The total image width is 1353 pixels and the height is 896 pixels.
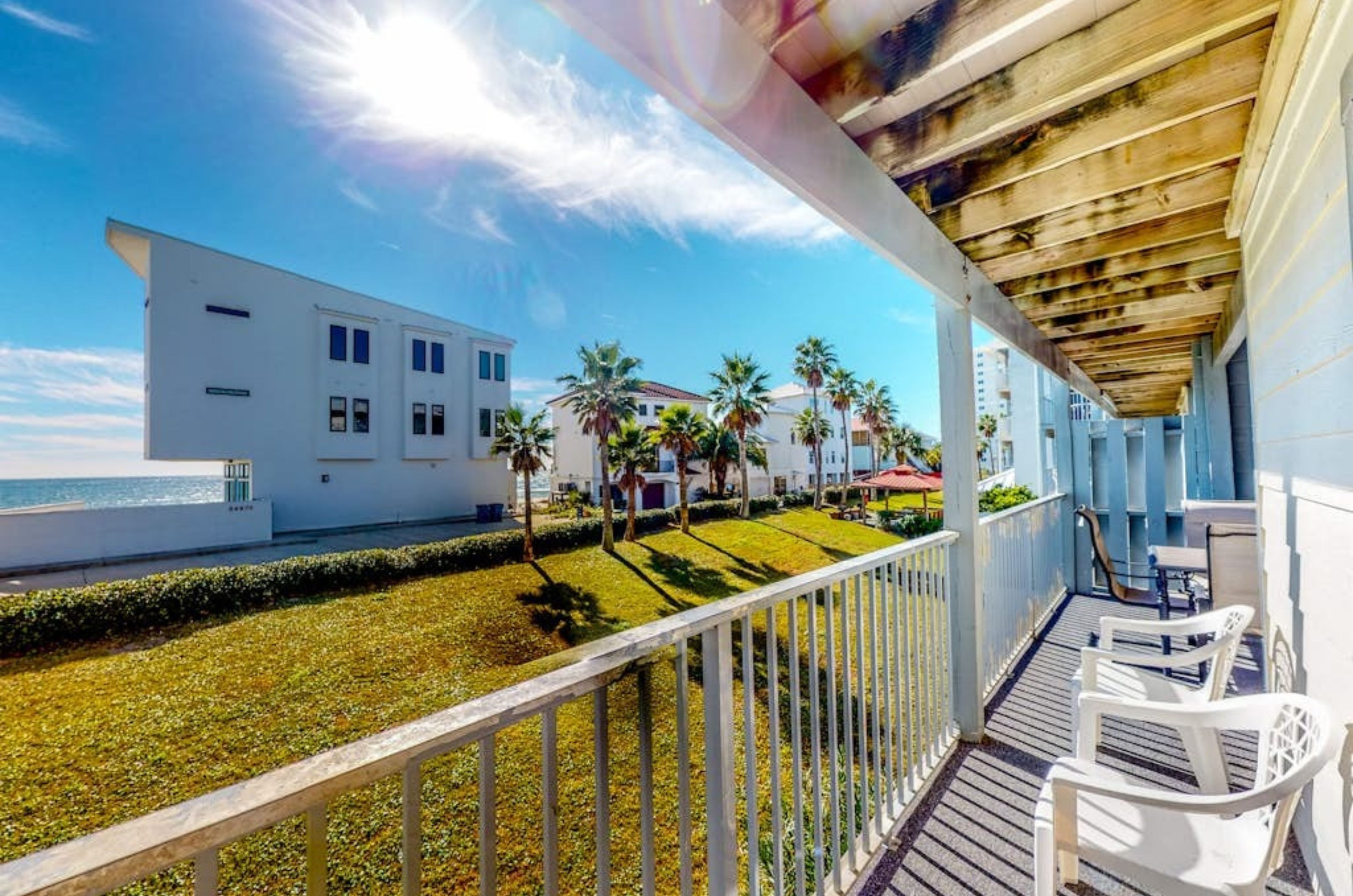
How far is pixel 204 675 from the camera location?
7016 mm

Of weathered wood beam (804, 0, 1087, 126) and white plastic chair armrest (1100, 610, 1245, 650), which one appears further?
white plastic chair armrest (1100, 610, 1245, 650)

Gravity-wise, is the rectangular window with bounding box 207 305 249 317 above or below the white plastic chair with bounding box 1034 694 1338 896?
above

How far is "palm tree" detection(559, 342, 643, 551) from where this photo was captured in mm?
14836

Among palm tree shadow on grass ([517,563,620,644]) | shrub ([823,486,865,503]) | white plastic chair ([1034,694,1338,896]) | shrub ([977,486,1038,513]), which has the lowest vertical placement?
palm tree shadow on grass ([517,563,620,644])

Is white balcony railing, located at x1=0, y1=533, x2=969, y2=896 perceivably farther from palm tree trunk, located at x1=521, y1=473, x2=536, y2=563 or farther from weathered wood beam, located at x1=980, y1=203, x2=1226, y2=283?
palm tree trunk, located at x1=521, y1=473, x2=536, y2=563

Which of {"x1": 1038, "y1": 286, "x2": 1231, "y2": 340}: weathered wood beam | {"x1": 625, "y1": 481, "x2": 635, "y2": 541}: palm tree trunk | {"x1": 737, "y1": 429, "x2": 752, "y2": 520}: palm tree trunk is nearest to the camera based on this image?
{"x1": 1038, "y1": 286, "x2": 1231, "y2": 340}: weathered wood beam

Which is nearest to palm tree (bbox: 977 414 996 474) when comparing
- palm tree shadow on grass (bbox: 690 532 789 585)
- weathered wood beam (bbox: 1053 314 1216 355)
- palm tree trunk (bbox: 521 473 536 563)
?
palm tree shadow on grass (bbox: 690 532 789 585)

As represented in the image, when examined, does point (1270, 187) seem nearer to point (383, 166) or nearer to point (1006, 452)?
point (383, 166)

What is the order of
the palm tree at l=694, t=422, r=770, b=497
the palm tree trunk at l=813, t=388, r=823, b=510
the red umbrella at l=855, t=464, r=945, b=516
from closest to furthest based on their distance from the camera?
the red umbrella at l=855, t=464, r=945, b=516 → the palm tree at l=694, t=422, r=770, b=497 → the palm tree trunk at l=813, t=388, r=823, b=510

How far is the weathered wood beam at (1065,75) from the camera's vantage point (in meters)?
1.31

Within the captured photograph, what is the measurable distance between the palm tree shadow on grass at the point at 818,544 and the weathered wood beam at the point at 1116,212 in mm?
10694

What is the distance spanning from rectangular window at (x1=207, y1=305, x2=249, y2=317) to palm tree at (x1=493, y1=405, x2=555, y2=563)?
7340 mm

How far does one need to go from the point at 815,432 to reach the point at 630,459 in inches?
420

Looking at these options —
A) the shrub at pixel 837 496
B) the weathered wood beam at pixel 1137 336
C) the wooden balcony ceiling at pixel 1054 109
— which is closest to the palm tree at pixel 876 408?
the shrub at pixel 837 496
